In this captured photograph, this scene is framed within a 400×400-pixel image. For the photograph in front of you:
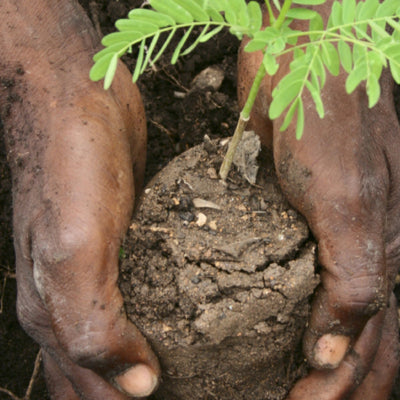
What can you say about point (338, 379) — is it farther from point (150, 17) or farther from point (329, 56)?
point (150, 17)

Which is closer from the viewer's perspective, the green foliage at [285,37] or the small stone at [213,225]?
the green foliage at [285,37]

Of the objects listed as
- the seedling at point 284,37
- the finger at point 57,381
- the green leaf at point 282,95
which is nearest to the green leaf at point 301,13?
the seedling at point 284,37

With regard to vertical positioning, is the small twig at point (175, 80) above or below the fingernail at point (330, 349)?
above

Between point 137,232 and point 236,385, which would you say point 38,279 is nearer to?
point 137,232

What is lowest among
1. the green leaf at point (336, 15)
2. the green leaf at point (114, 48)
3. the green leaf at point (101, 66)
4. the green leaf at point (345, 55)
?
the green leaf at point (345, 55)

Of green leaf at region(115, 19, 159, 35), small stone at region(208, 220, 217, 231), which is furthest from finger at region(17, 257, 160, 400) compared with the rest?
green leaf at region(115, 19, 159, 35)

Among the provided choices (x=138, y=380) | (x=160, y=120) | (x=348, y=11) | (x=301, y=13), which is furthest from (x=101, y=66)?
(x=160, y=120)

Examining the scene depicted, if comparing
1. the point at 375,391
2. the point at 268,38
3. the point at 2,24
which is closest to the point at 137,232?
the point at 268,38

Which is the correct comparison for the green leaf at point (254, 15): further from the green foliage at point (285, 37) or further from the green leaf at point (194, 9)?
the green leaf at point (194, 9)

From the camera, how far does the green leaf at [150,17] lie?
140 cm

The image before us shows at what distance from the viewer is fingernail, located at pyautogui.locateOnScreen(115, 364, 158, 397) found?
189 cm

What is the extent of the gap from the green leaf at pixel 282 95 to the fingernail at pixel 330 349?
0.94 metres

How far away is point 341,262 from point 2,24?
1.58m

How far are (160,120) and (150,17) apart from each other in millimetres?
1395
